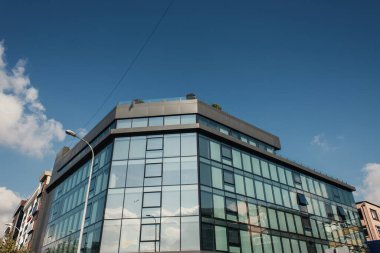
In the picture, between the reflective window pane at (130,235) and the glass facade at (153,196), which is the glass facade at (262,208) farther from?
the reflective window pane at (130,235)

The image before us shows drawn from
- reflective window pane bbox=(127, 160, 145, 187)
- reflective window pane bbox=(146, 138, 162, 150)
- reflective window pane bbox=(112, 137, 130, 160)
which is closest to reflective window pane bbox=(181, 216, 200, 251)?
reflective window pane bbox=(127, 160, 145, 187)

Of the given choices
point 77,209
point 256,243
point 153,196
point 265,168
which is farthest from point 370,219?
point 77,209

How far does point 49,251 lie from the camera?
31750 millimetres

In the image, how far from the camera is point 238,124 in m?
32.2

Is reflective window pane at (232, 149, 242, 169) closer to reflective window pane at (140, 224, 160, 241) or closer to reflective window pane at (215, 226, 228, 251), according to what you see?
reflective window pane at (215, 226, 228, 251)

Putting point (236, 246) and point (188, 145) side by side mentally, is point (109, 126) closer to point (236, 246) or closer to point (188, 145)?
point (188, 145)

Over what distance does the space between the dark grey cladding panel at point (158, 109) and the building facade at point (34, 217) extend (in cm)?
1790

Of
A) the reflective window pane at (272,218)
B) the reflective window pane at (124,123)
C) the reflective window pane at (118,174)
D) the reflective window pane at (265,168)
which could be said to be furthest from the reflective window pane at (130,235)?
the reflective window pane at (265,168)

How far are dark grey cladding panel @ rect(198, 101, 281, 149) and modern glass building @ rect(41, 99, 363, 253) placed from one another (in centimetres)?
12

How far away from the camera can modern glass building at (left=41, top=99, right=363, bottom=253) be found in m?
23.3

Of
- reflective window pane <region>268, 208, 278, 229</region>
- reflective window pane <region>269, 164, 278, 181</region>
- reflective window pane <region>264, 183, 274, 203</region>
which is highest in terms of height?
reflective window pane <region>269, 164, 278, 181</region>

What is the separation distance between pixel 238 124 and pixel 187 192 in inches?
431

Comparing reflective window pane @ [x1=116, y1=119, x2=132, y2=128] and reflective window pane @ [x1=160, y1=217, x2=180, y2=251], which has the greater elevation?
reflective window pane @ [x1=116, y1=119, x2=132, y2=128]

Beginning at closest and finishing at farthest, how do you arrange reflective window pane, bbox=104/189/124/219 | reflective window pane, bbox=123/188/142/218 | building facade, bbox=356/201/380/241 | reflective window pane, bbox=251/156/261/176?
reflective window pane, bbox=123/188/142/218 < reflective window pane, bbox=104/189/124/219 < reflective window pane, bbox=251/156/261/176 < building facade, bbox=356/201/380/241
